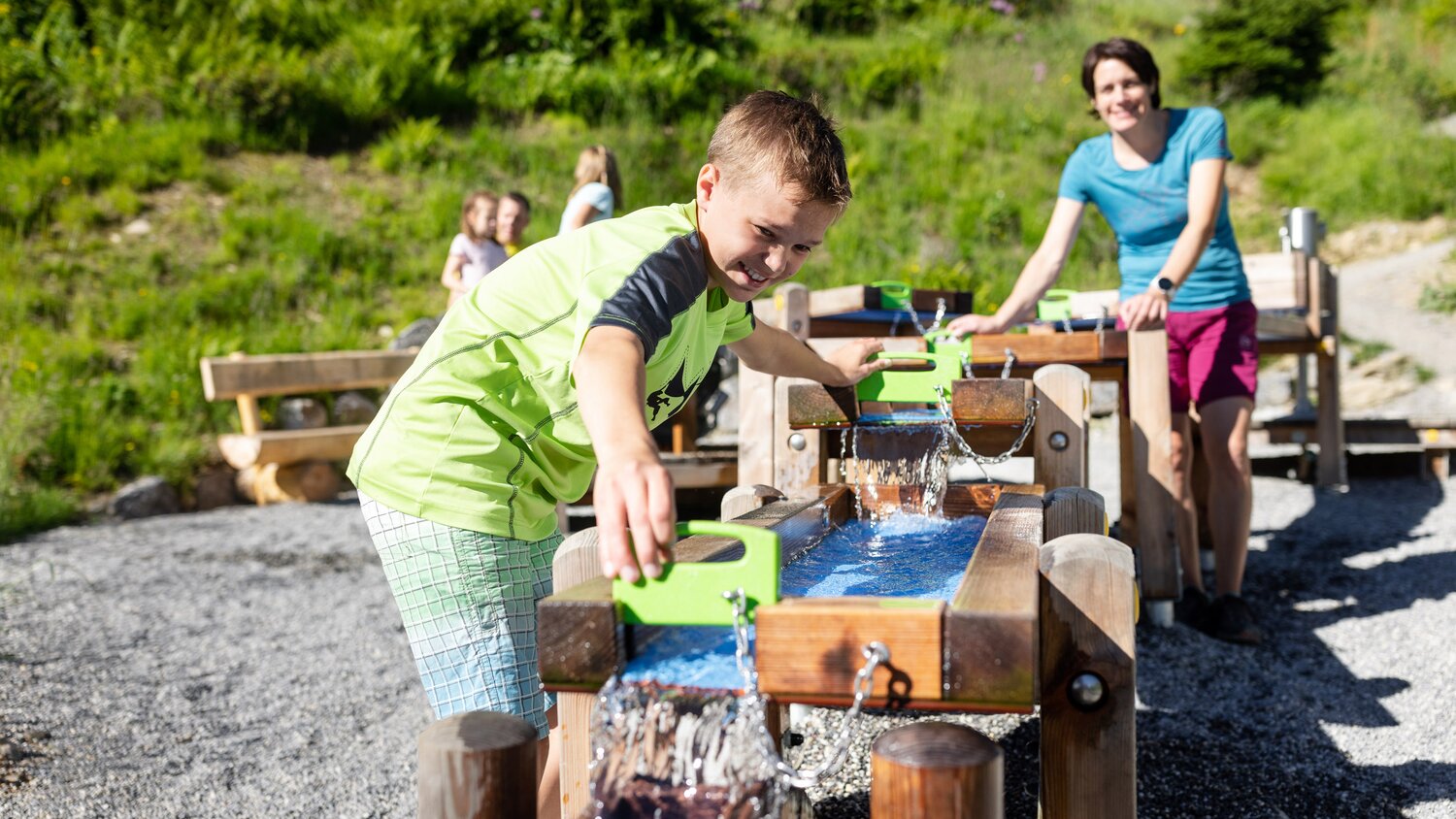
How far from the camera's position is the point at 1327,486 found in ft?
23.6

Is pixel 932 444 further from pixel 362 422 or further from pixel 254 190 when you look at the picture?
pixel 254 190

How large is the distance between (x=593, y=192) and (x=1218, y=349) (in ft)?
9.42

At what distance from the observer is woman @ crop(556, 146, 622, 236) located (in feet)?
17.0

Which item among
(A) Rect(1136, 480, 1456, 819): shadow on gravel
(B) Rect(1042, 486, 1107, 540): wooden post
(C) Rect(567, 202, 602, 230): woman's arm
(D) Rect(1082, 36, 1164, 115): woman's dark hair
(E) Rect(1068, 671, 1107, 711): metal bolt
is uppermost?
(D) Rect(1082, 36, 1164, 115): woman's dark hair

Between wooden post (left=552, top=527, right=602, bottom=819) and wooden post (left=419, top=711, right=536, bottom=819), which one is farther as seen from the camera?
wooden post (left=552, top=527, right=602, bottom=819)

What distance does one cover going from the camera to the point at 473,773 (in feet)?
4.12

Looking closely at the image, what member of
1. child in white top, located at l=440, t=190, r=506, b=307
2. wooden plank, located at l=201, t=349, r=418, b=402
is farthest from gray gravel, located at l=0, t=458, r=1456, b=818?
child in white top, located at l=440, t=190, r=506, b=307

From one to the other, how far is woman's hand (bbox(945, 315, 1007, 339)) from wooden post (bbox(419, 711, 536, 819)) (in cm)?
275

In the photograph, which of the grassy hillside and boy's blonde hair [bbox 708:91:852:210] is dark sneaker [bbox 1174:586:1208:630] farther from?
the grassy hillside

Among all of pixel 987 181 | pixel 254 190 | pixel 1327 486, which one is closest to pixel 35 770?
pixel 1327 486

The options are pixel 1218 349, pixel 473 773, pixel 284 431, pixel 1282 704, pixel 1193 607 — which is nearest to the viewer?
pixel 473 773

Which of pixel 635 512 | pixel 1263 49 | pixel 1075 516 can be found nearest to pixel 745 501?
pixel 1075 516

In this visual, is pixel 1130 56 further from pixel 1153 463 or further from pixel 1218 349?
pixel 1153 463

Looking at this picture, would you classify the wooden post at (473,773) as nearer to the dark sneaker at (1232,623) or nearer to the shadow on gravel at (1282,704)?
the shadow on gravel at (1282,704)
